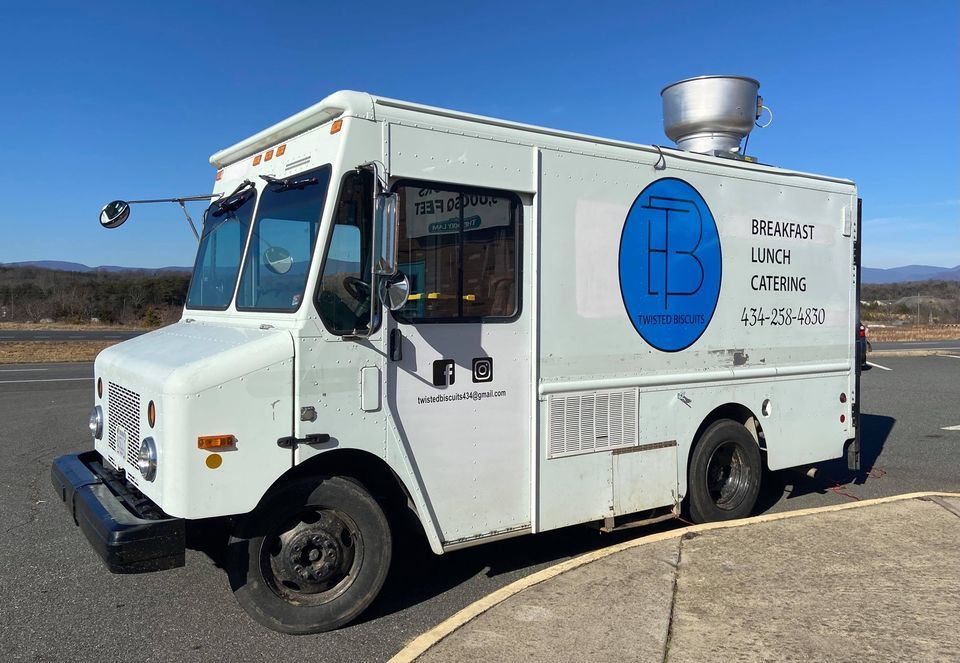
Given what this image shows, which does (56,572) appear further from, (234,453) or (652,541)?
(652,541)

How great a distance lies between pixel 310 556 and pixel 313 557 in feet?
0.06

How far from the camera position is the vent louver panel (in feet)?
16.6

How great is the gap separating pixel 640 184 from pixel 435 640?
338 centimetres

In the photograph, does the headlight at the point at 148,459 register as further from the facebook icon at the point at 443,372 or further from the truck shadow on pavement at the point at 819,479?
the truck shadow on pavement at the point at 819,479

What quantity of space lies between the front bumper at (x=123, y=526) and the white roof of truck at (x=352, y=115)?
2.28 meters

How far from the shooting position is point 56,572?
16.8ft

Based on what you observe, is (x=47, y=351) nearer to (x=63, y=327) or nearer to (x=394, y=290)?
(x=63, y=327)

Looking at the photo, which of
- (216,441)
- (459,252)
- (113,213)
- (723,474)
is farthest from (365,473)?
(723,474)

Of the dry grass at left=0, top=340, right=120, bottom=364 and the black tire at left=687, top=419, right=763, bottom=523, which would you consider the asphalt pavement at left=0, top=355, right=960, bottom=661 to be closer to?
the black tire at left=687, top=419, right=763, bottom=523

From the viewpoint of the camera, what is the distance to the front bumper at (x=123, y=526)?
3764 mm

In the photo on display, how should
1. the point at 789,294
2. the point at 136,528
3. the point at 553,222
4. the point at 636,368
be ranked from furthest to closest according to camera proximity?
the point at 789,294 < the point at 636,368 < the point at 553,222 < the point at 136,528

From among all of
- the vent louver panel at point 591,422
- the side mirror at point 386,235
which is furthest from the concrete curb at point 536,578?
the side mirror at point 386,235

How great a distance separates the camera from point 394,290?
13.0 ft

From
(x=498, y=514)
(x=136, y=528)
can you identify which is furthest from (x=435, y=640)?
(x=136, y=528)
